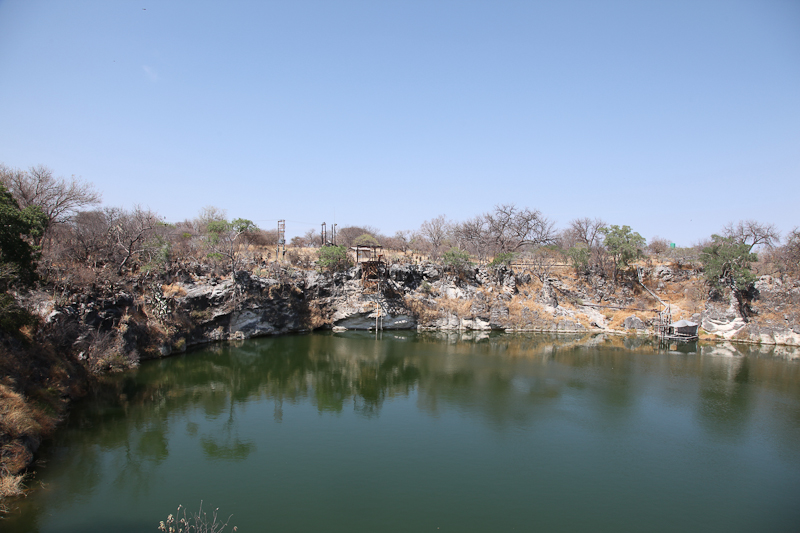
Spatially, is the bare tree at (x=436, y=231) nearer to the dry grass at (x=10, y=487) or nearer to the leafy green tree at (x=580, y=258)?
the leafy green tree at (x=580, y=258)

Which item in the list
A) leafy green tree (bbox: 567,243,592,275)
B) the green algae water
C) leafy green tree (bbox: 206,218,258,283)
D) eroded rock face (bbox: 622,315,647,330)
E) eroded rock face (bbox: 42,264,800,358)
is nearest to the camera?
the green algae water

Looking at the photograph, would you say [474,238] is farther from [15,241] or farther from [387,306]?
[15,241]

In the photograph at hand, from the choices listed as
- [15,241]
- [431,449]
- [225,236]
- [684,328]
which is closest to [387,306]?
[225,236]

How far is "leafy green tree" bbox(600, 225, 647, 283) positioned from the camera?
4638cm

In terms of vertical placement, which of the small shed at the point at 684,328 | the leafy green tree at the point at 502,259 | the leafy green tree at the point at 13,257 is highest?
the leafy green tree at the point at 502,259

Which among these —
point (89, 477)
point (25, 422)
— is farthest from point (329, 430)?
point (25, 422)

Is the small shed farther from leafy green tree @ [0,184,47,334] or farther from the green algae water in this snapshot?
leafy green tree @ [0,184,47,334]

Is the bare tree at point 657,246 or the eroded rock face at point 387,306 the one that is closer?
the eroded rock face at point 387,306

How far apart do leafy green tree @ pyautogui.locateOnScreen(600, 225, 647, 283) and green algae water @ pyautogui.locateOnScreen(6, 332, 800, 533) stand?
17928 mm

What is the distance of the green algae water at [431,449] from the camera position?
12836mm

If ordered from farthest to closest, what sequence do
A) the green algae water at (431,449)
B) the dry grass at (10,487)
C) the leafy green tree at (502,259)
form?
the leafy green tree at (502,259) < the green algae water at (431,449) < the dry grass at (10,487)

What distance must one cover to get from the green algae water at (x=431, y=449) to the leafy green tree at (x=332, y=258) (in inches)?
571

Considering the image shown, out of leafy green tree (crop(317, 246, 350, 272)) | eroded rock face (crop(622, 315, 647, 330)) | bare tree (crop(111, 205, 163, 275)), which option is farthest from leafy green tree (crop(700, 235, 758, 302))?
bare tree (crop(111, 205, 163, 275))

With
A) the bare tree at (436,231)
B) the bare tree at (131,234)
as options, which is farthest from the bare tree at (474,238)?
the bare tree at (131,234)
